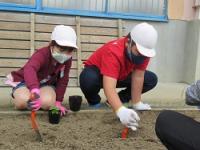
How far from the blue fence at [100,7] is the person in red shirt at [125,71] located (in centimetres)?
182

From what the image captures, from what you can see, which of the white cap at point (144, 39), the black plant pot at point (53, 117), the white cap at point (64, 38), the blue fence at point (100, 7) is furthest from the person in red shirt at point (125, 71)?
the blue fence at point (100, 7)

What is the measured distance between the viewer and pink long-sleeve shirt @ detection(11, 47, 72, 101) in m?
3.36

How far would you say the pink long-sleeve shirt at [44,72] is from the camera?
3.36 metres

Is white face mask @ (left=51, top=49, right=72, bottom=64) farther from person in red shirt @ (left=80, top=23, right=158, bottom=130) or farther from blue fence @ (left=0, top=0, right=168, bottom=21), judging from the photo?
blue fence @ (left=0, top=0, right=168, bottom=21)

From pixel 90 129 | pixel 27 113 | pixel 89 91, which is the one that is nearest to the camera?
pixel 90 129

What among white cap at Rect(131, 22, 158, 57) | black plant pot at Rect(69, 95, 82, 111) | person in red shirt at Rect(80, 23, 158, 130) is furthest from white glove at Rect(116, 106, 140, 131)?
black plant pot at Rect(69, 95, 82, 111)

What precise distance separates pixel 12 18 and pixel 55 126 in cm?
231

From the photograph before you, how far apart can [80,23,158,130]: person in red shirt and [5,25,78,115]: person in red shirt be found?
0.75ft

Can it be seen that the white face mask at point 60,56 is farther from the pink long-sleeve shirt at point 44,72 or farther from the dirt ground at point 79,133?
the dirt ground at point 79,133

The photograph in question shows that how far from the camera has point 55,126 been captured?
3361 mm

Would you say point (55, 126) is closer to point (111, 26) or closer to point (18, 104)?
point (18, 104)

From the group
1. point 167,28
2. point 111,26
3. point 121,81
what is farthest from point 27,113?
point 167,28

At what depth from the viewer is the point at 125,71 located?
3625mm

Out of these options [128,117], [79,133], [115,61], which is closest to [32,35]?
[115,61]
